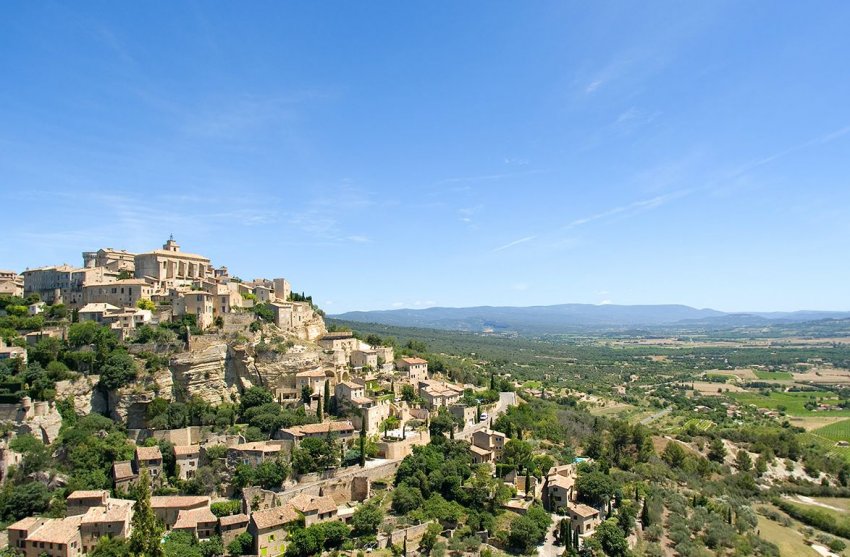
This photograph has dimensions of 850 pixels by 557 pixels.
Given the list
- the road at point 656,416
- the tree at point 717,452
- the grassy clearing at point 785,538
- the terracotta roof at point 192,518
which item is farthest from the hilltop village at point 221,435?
the road at point 656,416

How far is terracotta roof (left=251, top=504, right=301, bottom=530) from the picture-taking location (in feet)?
102

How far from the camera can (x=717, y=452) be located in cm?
6412

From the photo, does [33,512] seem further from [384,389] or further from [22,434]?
[384,389]

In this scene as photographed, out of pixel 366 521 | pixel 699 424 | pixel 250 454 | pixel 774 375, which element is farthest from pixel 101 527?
pixel 774 375

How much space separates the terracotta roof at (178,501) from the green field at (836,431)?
81.2 metres

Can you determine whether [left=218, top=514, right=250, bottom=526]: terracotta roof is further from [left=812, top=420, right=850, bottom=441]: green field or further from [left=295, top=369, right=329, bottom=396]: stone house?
[left=812, top=420, right=850, bottom=441]: green field

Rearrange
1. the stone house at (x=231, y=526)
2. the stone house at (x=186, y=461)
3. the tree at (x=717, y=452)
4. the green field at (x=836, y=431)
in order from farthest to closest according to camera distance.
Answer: the green field at (x=836, y=431) < the tree at (x=717, y=452) < the stone house at (x=186, y=461) < the stone house at (x=231, y=526)

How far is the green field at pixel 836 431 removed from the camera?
78287mm

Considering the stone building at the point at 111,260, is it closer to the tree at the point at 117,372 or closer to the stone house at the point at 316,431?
the tree at the point at 117,372

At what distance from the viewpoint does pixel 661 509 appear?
43438 mm

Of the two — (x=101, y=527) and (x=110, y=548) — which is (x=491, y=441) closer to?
(x=110, y=548)

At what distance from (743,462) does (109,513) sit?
61095 millimetres

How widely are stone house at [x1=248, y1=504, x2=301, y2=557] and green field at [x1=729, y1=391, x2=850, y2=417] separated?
9088cm

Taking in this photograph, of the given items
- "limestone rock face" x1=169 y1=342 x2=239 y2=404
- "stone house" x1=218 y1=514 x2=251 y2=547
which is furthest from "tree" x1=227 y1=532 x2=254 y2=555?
"limestone rock face" x1=169 y1=342 x2=239 y2=404
